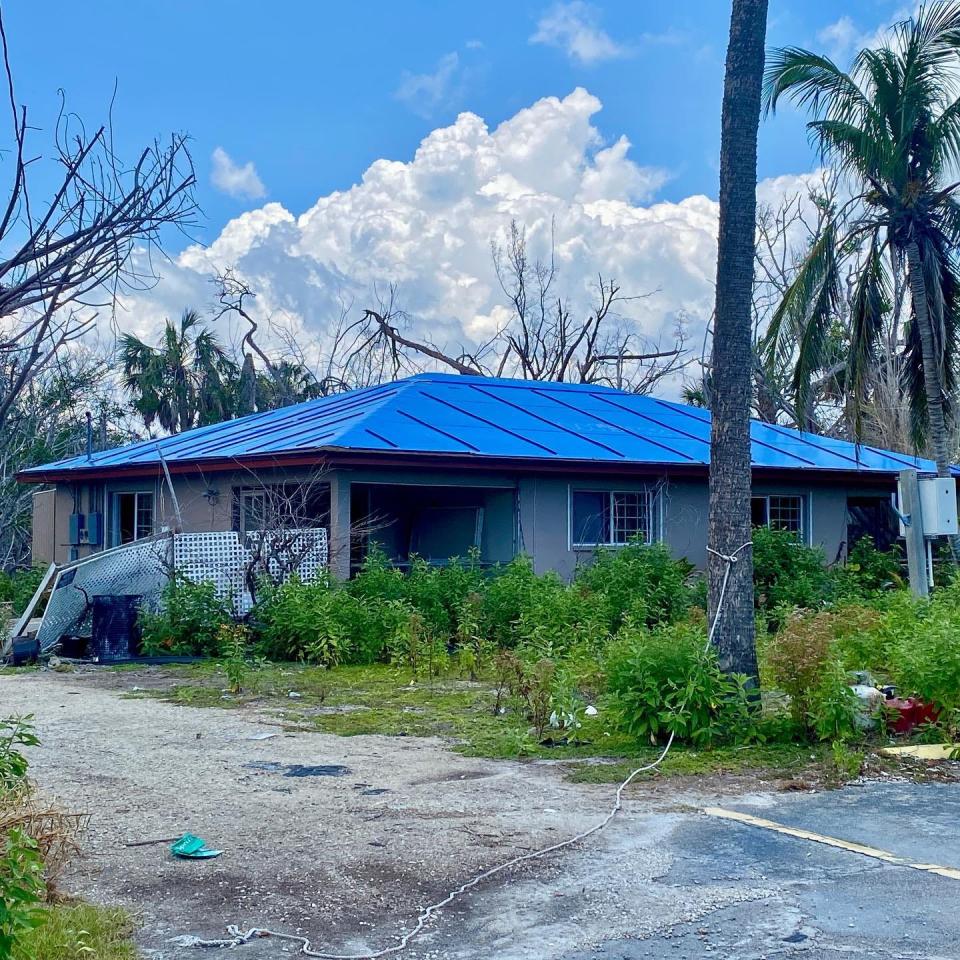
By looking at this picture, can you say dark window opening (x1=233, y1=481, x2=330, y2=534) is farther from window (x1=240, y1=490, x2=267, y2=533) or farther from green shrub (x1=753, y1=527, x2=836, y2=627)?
green shrub (x1=753, y1=527, x2=836, y2=627)

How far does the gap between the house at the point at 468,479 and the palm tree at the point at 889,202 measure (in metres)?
2.20

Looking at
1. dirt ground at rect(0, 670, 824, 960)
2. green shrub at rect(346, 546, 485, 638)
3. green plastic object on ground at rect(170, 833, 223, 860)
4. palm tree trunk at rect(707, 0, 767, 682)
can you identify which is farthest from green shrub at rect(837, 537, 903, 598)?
green plastic object on ground at rect(170, 833, 223, 860)

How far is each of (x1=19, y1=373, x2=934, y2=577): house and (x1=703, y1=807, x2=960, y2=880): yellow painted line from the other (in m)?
10.2

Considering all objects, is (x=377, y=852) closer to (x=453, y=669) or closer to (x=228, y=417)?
(x=453, y=669)

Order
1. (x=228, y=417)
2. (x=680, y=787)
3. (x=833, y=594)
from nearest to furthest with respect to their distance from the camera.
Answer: (x=680, y=787) → (x=833, y=594) → (x=228, y=417)

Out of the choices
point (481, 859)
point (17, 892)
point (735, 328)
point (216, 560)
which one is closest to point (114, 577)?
point (216, 560)

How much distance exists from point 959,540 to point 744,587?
41.1 ft

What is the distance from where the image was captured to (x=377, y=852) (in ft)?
20.2

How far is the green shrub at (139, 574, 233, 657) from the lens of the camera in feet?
49.9

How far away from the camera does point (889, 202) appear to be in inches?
717

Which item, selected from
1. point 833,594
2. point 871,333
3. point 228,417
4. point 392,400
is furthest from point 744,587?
point 228,417

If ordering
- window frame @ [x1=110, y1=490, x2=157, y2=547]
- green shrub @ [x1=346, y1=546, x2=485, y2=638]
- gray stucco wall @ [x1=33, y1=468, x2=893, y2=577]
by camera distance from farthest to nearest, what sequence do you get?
window frame @ [x1=110, y1=490, x2=157, y2=547], gray stucco wall @ [x1=33, y1=468, x2=893, y2=577], green shrub @ [x1=346, y1=546, x2=485, y2=638]

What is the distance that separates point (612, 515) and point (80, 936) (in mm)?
15598

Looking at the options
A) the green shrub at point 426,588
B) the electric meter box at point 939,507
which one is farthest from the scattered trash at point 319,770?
the green shrub at point 426,588
